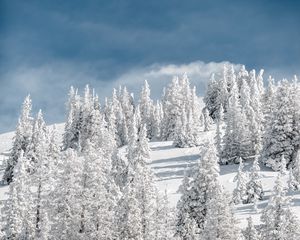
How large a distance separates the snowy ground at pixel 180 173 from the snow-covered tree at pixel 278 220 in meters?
12.5

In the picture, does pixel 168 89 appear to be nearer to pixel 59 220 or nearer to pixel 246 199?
pixel 246 199

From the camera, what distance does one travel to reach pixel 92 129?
427ft

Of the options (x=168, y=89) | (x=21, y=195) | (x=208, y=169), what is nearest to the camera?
(x=208, y=169)

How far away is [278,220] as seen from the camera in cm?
4759

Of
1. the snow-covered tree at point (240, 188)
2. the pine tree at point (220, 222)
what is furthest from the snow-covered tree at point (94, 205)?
the snow-covered tree at point (240, 188)

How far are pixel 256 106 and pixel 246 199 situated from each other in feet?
146

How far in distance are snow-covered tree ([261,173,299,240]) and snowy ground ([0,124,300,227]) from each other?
12498 millimetres

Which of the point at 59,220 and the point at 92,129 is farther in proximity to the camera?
the point at 92,129

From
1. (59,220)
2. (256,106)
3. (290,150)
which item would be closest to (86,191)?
(59,220)

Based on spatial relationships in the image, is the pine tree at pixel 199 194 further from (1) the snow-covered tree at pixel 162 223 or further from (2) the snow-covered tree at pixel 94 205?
(2) the snow-covered tree at pixel 94 205

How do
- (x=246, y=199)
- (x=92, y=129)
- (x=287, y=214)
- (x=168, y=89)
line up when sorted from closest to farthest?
(x=287, y=214)
(x=246, y=199)
(x=92, y=129)
(x=168, y=89)

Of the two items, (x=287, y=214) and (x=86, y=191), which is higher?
(x=86, y=191)

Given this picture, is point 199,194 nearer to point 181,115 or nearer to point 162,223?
point 162,223

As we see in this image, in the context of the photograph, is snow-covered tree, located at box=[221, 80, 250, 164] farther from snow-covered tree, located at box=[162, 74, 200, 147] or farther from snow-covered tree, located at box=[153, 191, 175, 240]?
snow-covered tree, located at box=[153, 191, 175, 240]
